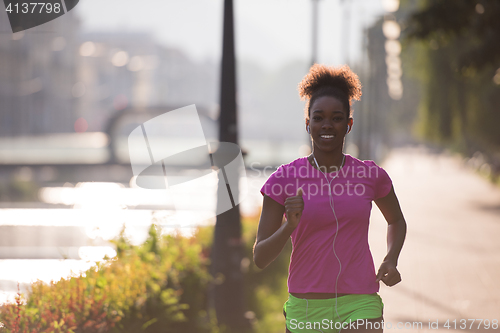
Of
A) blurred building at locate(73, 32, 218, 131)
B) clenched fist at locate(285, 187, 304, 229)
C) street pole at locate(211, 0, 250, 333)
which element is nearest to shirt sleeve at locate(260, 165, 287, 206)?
clenched fist at locate(285, 187, 304, 229)

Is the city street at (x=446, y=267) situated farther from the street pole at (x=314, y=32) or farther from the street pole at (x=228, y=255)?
the street pole at (x=314, y=32)

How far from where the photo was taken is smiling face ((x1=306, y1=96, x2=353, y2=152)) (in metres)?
2.69

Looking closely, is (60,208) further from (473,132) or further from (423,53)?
(473,132)

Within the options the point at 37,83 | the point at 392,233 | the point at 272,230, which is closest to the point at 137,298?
the point at 272,230

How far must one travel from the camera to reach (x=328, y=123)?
2.68 m

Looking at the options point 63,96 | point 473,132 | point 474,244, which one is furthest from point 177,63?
point 474,244

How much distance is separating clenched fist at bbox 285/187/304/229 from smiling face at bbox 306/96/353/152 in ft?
0.98

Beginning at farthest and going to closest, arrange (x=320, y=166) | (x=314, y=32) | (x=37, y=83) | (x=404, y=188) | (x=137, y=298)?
(x=37, y=83) → (x=404, y=188) → (x=314, y=32) → (x=137, y=298) → (x=320, y=166)

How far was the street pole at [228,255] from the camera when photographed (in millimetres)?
5953

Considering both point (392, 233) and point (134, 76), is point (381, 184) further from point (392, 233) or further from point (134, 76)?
point (134, 76)

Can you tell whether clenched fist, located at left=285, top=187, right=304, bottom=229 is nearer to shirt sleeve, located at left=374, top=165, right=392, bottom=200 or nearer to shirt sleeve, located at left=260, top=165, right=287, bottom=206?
shirt sleeve, located at left=260, top=165, right=287, bottom=206

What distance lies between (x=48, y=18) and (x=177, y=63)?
14997 cm

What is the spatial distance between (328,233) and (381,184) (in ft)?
1.18

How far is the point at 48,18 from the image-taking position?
520cm
